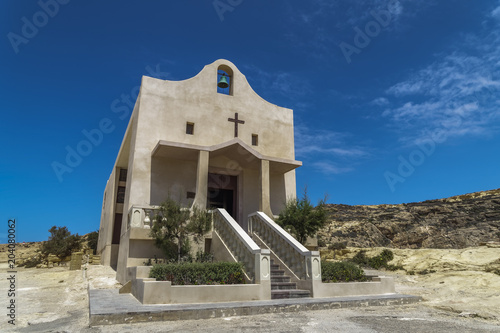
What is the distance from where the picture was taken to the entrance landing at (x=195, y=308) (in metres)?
6.65

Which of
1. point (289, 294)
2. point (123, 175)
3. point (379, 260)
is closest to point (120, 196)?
point (123, 175)

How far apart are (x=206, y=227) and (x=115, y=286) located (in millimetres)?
4105

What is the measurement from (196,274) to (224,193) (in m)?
7.87

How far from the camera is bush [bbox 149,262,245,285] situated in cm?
896

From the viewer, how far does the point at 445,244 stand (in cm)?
2645

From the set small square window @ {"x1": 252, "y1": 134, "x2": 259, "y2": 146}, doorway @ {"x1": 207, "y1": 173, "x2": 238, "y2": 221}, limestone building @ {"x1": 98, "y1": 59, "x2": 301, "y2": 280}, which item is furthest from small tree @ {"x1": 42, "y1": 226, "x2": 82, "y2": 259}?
small square window @ {"x1": 252, "y1": 134, "x2": 259, "y2": 146}

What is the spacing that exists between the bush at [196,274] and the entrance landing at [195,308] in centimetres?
94

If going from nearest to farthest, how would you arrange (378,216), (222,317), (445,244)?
1. (222,317)
2. (445,244)
3. (378,216)

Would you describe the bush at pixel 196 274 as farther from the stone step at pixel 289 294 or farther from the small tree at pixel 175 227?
the small tree at pixel 175 227

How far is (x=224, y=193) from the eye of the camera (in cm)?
1683

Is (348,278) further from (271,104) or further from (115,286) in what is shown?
(271,104)

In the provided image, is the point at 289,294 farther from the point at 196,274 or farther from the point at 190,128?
the point at 190,128

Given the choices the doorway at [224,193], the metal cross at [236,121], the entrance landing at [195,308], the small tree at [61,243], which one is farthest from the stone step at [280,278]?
the small tree at [61,243]

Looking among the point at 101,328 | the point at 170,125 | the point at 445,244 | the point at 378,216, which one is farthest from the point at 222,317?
the point at 378,216
